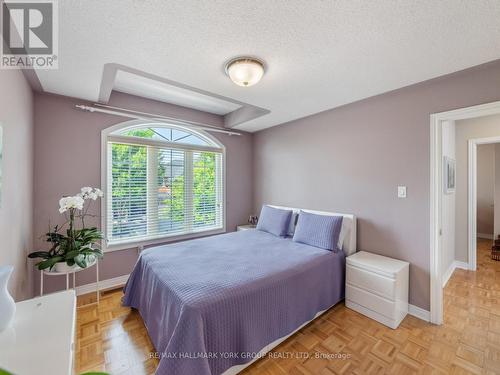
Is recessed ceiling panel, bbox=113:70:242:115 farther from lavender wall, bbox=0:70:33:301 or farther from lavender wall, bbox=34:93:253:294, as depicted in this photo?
lavender wall, bbox=0:70:33:301

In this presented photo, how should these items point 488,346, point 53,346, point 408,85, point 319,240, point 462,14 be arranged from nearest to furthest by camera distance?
point 53,346 → point 462,14 → point 488,346 → point 408,85 → point 319,240

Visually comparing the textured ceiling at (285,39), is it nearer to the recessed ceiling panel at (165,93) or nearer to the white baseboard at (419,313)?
the recessed ceiling panel at (165,93)

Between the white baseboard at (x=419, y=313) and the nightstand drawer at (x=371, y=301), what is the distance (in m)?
0.37

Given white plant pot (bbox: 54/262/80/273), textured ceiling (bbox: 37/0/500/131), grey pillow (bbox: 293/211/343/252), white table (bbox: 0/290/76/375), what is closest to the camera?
white table (bbox: 0/290/76/375)

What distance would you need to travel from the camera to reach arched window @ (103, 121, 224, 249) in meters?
2.83

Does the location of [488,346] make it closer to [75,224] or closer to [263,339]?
[263,339]

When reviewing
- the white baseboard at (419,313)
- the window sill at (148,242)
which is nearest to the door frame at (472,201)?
the white baseboard at (419,313)

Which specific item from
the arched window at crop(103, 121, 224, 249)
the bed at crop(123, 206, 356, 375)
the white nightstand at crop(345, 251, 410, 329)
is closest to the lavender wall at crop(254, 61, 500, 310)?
the white nightstand at crop(345, 251, 410, 329)

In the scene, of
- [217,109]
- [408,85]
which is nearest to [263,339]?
[408,85]

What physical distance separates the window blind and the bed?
34.6 inches

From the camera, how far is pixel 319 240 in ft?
8.16

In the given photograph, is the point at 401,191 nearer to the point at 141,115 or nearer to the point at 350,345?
the point at 350,345

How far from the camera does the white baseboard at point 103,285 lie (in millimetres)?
2582

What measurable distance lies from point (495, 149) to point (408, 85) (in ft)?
12.7
